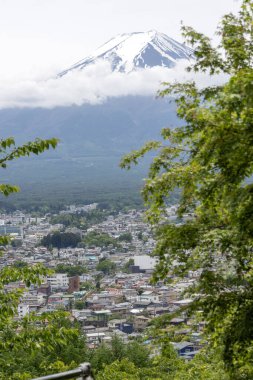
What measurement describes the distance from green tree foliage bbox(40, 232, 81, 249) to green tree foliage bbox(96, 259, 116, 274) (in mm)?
17082

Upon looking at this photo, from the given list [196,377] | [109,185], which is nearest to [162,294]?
[196,377]

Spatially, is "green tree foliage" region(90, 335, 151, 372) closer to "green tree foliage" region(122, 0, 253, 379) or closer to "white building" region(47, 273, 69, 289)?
"green tree foliage" region(122, 0, 253, 379)

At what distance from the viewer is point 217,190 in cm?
477

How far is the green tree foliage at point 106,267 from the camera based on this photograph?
218ft

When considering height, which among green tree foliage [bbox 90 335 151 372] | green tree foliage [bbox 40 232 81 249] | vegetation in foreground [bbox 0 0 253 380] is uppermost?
vegetation in foreground [bbox 0 0 253 380]

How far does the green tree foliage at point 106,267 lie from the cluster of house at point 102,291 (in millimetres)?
647

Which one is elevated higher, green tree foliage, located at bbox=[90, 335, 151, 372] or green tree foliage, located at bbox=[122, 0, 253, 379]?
green tree foliage, located at bbox=[122, 0, 253, 379]

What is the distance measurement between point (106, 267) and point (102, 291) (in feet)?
37.8

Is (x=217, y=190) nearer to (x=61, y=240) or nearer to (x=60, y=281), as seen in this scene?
(x=60, y=281)

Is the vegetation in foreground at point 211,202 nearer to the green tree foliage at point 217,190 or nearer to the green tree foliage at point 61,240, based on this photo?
the green tree foliage at point 217,190

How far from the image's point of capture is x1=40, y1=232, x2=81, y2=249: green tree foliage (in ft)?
276

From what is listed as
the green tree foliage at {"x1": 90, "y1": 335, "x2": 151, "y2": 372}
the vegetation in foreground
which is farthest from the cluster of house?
the vegetation in foreground

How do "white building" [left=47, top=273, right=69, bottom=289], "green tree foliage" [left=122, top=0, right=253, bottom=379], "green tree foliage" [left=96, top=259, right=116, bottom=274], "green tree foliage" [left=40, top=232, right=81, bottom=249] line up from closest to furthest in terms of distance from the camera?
"green tree foliage" [left=122, top=0, right=253, bottom=379]
"white building" [left=47, top=273, right=69, bottom=289]
"green tree foliage" [left=96, top=259, right=116, bottom=274]
"green tree foliage" [left=40, top=232, right=81, bottom=249]

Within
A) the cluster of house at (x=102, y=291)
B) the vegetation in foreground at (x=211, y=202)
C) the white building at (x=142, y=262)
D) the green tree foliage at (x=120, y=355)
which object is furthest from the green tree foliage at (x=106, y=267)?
the vegetation in foreground at (x=211, y=202)
